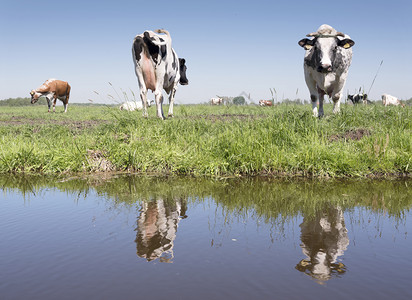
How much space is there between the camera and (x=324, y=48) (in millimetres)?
7906

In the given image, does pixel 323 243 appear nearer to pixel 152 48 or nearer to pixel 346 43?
pixel 346 43

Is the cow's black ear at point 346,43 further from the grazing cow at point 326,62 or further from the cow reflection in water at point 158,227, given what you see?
the cow reflection in water at point 158,227

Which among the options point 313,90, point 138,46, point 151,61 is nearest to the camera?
point 313,90

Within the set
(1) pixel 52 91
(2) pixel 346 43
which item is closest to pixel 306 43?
(2) pixel 346 43

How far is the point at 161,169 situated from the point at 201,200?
162 cm

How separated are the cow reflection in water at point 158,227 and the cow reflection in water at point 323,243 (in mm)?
895

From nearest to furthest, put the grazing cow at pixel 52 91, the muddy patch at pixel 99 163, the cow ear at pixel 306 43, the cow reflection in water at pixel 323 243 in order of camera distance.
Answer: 1. the cow reflection in water at pixel 323 243
2. the muddy patch at pixel 99 163
3. the cow ear at pixel 306 43
4. the grazing cow at pixel 52 91

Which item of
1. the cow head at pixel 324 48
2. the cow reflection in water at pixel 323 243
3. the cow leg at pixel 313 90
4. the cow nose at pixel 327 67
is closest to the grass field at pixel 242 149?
the cow nose at pixel 327 67

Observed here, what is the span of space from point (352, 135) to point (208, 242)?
4.49 meters

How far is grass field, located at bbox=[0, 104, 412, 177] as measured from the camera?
5.04m

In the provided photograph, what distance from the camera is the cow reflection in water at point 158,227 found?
2389 mm

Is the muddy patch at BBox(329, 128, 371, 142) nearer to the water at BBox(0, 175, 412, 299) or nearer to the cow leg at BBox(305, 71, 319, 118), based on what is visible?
the water at BBox(0, 175, 412, 299)

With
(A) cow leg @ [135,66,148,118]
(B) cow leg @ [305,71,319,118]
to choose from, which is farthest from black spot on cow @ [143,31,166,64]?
(B) cow leg @ [305,71,319,118]

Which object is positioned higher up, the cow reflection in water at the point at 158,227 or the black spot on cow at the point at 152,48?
the black spot on cow at the point at 152,48
